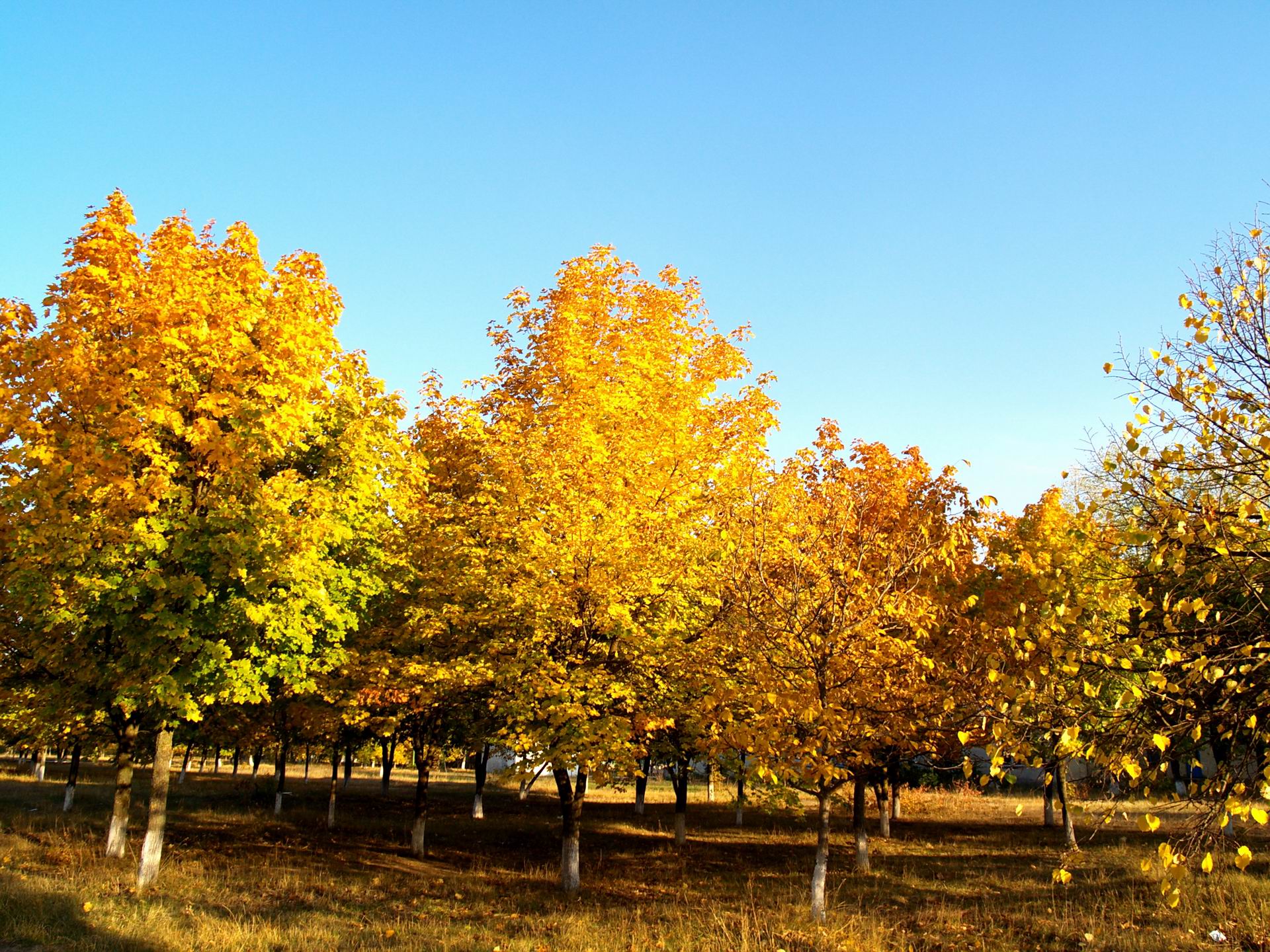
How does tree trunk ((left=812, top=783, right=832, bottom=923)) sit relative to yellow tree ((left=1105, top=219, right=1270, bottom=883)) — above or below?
below

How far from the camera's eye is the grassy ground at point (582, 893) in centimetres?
1160

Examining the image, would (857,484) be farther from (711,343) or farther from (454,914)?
(454,914)

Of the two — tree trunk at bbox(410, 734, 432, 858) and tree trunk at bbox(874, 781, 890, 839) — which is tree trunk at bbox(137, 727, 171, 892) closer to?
tree trunk at bbox(410, 734, 432, 858)

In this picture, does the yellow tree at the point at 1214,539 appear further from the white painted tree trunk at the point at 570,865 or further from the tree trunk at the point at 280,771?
the tree trunk at the point at 280,771

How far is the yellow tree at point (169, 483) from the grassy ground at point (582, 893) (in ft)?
9.71

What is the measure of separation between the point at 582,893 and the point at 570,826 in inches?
51.0

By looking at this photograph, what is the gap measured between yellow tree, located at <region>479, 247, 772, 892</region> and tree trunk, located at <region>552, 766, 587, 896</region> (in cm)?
4

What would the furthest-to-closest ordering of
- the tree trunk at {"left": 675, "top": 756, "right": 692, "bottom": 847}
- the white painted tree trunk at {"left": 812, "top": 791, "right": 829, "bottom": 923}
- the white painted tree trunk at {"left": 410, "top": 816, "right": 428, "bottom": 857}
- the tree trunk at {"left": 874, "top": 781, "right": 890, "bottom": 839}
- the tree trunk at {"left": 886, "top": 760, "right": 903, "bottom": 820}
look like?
the tree trunk at {"left": 874, "top": 781, "right": 890, "bottom": 839}, the tree trunk at {"left": 886, "top": 760, "right": 903, "bottom": 820}, the tree trunk at {"left": 675, "top": 756, "right": 692, "bottom": 847}, the white painted tree trunk at {"left": 410, "top": 816, "right": 428, "bottom": 857}, the white painted tree trunk at {"left": 812, "top": 791, "right": 829, "bottom": 923}

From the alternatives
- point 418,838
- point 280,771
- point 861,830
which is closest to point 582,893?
point 418,838

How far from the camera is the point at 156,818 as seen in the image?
15203 millimetres

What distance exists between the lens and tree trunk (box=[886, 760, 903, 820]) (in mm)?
26438

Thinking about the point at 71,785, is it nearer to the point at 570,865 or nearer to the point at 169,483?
the point at 169,483

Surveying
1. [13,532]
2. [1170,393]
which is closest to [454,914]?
[13,532]

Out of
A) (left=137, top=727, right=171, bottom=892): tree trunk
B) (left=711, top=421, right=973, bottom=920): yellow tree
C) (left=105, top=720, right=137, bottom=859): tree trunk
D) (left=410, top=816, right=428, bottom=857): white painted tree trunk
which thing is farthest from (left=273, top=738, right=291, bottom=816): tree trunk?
(left=711, top=421, right=973, bottom=920): yellow tree
